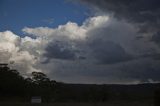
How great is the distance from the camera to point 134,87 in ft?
601

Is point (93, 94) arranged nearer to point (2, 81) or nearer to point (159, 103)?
point (2, 81)

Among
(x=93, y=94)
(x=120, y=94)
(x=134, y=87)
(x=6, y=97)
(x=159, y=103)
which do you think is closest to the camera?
(x=159, y=103)

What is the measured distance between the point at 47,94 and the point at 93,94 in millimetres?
11818

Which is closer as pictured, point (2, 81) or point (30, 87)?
point (2, 81)

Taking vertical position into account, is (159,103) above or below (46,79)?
below

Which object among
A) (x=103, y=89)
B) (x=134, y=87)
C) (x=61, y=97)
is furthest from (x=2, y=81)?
(x=134, y=87)

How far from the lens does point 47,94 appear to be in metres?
109

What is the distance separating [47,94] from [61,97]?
359 cm

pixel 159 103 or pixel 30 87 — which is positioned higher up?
pixel 30 87

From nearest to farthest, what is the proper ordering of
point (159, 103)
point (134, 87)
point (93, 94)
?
point (159, 103)
point (93, 94)
point (134, 87)

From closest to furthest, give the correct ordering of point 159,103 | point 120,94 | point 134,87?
point 159,103
point 120,94
point 134,87

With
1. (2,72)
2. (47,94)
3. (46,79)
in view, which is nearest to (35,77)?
(46,79)

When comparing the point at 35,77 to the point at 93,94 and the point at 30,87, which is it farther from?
the point at 93,94

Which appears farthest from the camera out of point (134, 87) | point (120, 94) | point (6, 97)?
point (134, 87)
